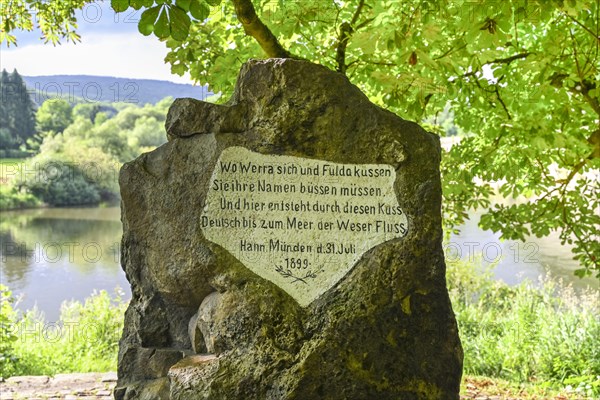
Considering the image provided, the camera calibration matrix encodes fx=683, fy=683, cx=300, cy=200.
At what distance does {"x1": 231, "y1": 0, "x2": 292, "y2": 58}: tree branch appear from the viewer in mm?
4445

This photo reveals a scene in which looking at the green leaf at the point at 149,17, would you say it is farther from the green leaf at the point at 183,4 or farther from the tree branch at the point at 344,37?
the tree branch at the point at 344,37

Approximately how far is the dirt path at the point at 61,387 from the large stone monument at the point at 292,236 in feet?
9.24

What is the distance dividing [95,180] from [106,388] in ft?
26.4

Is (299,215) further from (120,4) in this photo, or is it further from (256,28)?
(256,28)

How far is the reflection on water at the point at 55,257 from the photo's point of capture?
12.4 meters

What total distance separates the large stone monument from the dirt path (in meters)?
2.82

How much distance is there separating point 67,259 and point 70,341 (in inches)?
225

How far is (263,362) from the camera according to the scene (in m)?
3.17

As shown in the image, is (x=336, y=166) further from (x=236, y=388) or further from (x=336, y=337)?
(x=236, y=388)

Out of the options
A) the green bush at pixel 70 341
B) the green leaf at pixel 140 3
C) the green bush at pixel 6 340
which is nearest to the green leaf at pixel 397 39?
the green leaf at pixel 140 3

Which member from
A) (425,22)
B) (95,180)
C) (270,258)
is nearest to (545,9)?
(425,22)

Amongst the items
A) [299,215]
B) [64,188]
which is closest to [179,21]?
[299,215]

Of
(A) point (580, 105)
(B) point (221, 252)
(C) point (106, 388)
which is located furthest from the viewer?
(C) point (106, 388)

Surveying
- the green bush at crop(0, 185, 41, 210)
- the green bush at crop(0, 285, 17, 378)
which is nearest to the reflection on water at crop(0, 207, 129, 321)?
the green bush at crop(0, 185, 41, 210)
